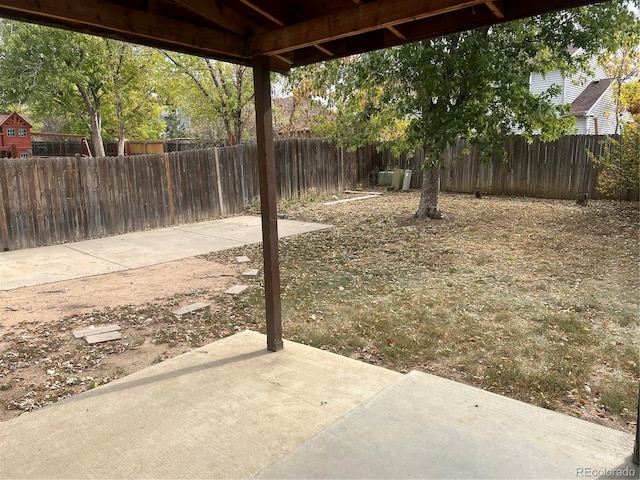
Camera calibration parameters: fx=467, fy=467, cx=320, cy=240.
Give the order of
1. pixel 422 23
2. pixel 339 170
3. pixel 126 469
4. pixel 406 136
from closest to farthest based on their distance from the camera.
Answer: pixel 126 469 < pixel 422 23 < pixel 406 136 < pixel 339 170

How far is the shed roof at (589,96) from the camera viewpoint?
815 inches

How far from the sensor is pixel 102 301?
5.27 m

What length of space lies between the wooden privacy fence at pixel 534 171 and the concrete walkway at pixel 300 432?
8.55m

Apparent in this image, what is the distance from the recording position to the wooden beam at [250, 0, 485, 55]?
2.50m

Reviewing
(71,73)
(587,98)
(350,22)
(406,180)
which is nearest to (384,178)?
(406,180)

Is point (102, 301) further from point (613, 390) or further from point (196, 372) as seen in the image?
point (613, 390)

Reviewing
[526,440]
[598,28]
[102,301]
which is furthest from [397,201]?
[526,440]

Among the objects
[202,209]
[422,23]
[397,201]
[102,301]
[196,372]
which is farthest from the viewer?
[397,201]

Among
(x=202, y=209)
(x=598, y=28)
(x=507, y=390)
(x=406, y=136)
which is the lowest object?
(x=507, y=390)

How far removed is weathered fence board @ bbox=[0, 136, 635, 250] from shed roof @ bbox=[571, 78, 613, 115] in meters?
10.1

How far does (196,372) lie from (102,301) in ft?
8.21

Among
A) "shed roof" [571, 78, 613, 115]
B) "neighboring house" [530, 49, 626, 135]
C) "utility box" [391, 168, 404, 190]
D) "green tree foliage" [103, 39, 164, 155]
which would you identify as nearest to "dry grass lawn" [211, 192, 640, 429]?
"utility box" [391, 168, 404, 190]

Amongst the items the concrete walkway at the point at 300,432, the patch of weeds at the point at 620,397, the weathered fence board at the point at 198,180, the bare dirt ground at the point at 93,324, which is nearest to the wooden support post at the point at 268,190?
the concrete walkway at the point at 300,432

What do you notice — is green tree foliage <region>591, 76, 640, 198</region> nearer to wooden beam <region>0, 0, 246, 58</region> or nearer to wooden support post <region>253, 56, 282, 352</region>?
wooden support post <region>253, 56, 282, 352</region>
